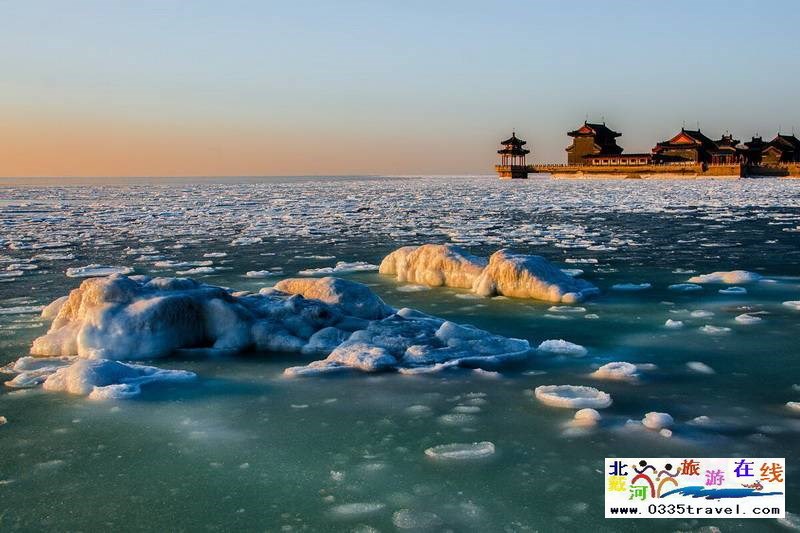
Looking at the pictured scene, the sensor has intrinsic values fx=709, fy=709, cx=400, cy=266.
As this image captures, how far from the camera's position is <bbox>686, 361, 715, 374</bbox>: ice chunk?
17.7ft

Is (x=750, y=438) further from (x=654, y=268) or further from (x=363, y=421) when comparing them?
(x=654, y=268)

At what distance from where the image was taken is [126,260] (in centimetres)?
1257

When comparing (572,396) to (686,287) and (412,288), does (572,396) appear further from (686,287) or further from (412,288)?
(686,287)

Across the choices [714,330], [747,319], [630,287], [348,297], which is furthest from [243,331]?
[630,287]

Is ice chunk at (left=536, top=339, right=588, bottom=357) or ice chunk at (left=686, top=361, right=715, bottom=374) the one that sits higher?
ice chunk at (left=536, top=339, right=588, bottom=357)

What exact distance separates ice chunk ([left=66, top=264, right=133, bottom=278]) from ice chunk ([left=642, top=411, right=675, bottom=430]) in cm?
843

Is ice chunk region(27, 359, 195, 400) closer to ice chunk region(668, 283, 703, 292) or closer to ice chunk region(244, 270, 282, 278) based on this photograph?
ice chunk region(244, 270, 282, 278)

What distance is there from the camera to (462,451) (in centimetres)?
388

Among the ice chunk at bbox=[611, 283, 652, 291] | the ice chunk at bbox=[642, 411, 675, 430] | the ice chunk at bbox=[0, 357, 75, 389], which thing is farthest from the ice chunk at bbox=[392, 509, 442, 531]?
the ice chunk at bbox=[611, 283, 652, 291]

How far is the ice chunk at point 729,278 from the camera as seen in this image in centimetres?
955

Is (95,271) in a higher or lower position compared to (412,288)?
higher

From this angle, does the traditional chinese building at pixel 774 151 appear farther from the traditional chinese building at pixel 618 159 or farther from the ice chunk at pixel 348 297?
the ice chunk at pixel 348 297

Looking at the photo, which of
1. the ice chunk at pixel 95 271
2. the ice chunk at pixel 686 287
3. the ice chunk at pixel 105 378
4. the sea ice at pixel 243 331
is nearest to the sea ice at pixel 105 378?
the ice chunk at pixel 105 378

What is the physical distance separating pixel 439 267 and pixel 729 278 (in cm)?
393
